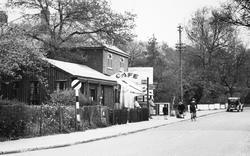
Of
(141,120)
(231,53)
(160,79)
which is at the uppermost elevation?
(231,53)

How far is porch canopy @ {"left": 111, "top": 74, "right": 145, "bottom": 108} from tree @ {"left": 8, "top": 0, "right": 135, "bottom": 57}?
615 centimetres

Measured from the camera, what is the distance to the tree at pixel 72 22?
44781 mm

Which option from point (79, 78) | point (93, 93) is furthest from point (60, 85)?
point (93, 93)

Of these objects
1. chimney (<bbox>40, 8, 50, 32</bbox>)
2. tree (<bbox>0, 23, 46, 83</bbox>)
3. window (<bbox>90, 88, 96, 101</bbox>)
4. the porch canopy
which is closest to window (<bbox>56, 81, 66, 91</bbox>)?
window (<bbox>90, 88, 96, 101</bbox>)

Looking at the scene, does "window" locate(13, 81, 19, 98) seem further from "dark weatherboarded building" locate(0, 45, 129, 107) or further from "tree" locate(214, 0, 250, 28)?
"tree" locate(214, 0, 250, 28)

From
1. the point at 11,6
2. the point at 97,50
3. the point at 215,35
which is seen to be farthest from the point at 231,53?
the point at 11,6

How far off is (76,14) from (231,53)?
155 feet

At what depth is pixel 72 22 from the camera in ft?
151

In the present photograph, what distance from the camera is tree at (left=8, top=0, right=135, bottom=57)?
4478 centimetres

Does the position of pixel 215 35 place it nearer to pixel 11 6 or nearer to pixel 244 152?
pixel 11 6

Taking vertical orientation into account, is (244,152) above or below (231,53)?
below

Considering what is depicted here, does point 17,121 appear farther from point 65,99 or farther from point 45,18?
point 45,18

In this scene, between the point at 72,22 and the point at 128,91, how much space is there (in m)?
10.1

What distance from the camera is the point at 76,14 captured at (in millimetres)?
45250
